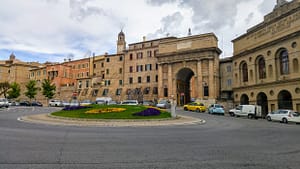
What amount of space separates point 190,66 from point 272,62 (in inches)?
817

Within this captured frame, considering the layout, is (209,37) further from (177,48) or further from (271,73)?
(271,73)

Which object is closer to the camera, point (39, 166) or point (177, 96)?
point (39, 166)

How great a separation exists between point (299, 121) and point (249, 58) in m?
19.8

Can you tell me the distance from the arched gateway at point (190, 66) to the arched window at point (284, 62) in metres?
16.9

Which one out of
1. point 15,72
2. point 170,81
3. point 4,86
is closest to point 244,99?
point 170,81

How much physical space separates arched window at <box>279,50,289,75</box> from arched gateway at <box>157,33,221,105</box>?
16880 millimetres

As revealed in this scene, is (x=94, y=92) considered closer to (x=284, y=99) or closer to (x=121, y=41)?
(x=121, y=41)

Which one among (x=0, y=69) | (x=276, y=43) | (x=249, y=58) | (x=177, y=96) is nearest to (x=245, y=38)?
(x=249, y=58)

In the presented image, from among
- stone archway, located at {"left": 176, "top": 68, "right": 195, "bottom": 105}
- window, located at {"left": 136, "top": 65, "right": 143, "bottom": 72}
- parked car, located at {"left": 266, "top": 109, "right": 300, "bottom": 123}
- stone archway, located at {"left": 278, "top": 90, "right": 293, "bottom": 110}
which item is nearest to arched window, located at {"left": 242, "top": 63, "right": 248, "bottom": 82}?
stone archway, located at {"left": 278, "top": 90, "right": 293, "bottom": 110}

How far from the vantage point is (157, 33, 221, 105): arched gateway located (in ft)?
174

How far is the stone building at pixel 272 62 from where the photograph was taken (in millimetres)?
34344

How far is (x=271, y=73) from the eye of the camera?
39.1 meters

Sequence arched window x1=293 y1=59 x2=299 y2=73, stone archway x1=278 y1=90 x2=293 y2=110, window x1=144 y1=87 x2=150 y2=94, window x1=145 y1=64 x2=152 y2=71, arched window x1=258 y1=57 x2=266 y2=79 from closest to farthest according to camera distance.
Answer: arched window x1=293 y1=59 x2=299 y2=73, stone archway x1=278 y1=90 x2=293 y2=110, arched window x1=258 y1=57 x2=266 y2=79, window x1=144 y1=87 x2=150 y2=94, window x1=145 y1=64 x2=152 y2=71

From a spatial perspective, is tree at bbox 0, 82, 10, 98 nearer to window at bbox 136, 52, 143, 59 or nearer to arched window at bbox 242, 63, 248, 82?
window at bbox 136, 52, 143, 59
